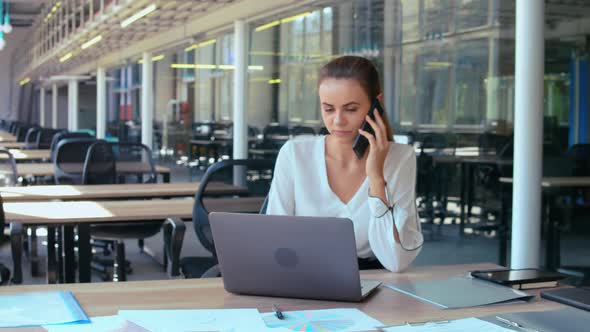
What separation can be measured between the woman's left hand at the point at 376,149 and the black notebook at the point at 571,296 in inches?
22.6

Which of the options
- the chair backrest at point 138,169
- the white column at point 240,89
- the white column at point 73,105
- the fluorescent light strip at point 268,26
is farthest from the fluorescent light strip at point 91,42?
the white column at point 73,105

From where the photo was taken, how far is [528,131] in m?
3.68

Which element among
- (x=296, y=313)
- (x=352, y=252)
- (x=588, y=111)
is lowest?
(x=296, y=313)

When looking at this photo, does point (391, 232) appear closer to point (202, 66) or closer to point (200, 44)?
point (200, 44)

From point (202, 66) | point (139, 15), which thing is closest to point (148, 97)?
point (202, 66)

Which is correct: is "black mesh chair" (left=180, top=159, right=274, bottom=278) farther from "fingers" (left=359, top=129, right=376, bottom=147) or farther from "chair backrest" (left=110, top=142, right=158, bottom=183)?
"chair backrest" (left=110, top=142, right=158, bottom=183)

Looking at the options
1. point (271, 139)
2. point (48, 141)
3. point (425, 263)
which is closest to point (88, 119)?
point (48, 141)

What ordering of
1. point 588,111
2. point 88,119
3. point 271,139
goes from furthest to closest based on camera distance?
point 88,119
point 271,139
point 588,111

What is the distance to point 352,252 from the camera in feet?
6.13

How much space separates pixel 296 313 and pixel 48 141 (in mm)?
10852

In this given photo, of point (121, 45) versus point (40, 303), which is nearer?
point (40, 303)

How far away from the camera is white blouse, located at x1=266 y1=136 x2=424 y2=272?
2.32 m

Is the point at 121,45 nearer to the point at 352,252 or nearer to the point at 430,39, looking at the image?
the point at 430,39

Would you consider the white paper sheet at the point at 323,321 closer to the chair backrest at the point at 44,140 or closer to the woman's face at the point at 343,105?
the woman's face at the point at 343,105
